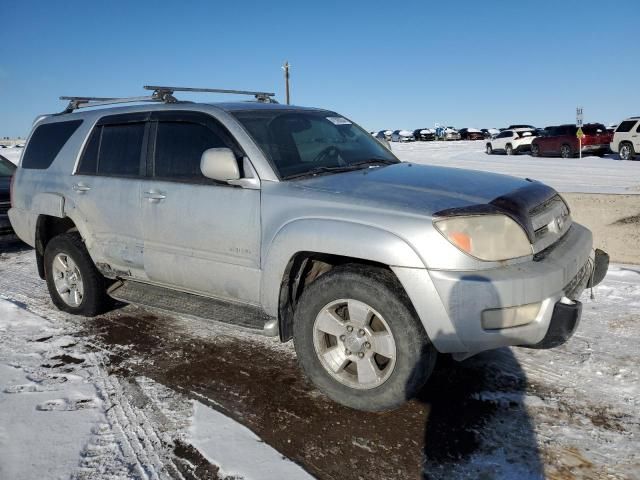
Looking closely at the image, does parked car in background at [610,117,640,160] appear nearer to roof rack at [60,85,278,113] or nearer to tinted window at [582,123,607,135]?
tinted window at [582,123,607,135]

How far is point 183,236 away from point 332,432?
69.0 inches

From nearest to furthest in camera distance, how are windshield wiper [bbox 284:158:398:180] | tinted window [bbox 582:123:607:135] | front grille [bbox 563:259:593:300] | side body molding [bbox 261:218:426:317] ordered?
side body molding [bbox 261:218:426:317] < front grille [bbox 563:259:593:300] < windshield wiper [bbox 284:158:398:180] < tinted window [bbox 582:123:607:135]

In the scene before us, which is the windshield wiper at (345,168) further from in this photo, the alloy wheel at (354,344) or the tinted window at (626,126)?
the tinted window at (626,126)

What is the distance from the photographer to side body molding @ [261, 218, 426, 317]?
2855mm

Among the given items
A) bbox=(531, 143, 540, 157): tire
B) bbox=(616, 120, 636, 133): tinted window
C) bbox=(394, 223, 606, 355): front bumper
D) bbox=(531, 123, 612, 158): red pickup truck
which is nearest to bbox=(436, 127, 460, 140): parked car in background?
bbox=(531, 143, 540, 157): tire

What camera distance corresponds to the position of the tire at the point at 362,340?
2914 millimetres

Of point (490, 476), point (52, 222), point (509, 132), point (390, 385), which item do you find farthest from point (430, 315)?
point (509, 132)

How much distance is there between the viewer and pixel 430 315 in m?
2.82

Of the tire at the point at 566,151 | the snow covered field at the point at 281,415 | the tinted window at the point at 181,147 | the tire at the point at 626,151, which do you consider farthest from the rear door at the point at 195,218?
the tire at the point at 566,151

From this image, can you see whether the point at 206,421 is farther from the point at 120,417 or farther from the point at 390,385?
the point at 390,385

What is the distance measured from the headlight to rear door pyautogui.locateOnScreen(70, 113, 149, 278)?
97.2 inches

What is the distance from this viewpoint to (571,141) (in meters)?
23.9

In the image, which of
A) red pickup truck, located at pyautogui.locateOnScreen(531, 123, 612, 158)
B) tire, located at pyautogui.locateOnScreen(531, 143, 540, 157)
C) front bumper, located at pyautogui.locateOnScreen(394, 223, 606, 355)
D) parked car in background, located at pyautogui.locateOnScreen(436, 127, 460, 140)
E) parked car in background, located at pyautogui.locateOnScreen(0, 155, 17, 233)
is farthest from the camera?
parked car in background, located at pyautogui.locateOnScreen(436, 127, 460, 140)

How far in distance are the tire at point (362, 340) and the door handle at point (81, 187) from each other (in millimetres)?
2444
